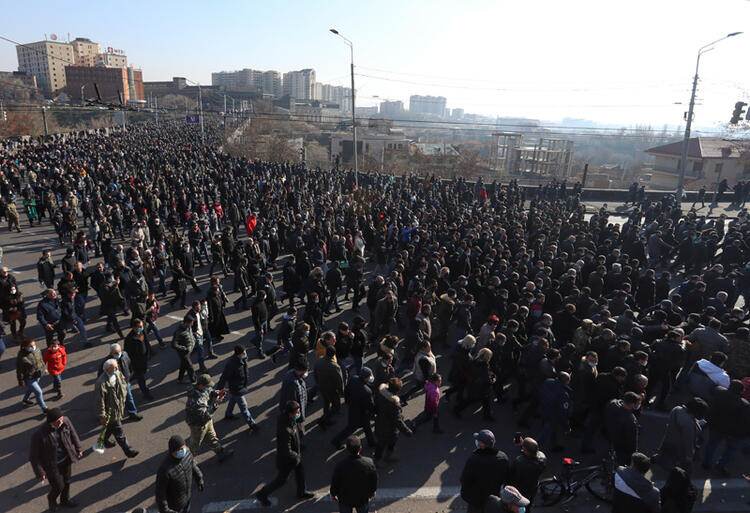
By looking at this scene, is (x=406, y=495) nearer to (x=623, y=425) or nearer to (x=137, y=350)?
(x=623, y=425)

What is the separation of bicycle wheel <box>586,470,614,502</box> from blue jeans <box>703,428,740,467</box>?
5.84ft

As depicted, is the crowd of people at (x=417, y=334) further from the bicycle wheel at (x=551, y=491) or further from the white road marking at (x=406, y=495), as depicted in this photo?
the bicycle wheel at (x=551, y=491)

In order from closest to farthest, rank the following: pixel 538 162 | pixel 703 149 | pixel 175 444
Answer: pixel 175 444 → pixel 703 149 → pixel 538 162

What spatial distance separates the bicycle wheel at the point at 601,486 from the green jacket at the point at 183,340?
253 inches

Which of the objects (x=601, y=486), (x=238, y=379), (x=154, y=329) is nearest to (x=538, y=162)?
(x=154, y=329)

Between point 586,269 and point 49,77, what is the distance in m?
148

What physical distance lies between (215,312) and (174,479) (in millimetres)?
5053

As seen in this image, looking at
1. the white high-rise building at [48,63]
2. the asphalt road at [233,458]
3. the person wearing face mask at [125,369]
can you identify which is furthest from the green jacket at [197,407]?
the white high-rise building at [48,63]

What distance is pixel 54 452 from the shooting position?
5211 mm

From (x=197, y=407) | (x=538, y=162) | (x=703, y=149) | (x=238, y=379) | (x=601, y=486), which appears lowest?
(x=601, y=486)

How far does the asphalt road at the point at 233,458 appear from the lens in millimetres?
5785

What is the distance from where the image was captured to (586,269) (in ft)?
39.3

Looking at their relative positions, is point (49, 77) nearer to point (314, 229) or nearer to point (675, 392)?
point (314, 229)

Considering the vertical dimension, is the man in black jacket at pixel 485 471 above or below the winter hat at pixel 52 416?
below
